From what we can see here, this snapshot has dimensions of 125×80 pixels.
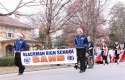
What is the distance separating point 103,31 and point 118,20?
61.3ft

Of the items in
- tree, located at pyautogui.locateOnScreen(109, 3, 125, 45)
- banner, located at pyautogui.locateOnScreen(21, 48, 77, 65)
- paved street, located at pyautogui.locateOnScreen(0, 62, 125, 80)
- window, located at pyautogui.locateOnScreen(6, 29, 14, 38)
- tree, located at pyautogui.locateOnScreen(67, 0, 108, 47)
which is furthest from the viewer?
tree, located at pyautogui.locateOnScreen(109, 3, 125, 45)

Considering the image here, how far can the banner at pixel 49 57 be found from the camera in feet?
43.8

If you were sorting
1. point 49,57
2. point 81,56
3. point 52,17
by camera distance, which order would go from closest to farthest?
point 81,56
point 49,57
point 52,17

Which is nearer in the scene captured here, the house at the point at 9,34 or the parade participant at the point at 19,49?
the parade participant at the point at 19,49

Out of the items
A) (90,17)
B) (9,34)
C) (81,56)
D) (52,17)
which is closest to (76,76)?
(81,56)

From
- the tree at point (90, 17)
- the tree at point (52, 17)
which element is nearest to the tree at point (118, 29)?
the tree at point (90, 17)

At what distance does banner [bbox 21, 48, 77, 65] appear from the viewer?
43.8 feet

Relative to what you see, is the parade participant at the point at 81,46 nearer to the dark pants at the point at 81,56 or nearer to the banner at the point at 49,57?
the dark pants at the point at 81,56

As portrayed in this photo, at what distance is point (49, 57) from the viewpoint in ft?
45.4

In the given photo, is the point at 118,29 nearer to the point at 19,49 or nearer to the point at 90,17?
the point at 90,17

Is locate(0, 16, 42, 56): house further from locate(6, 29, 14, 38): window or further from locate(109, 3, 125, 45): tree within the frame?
locate(109, 3, 125, 45): tree

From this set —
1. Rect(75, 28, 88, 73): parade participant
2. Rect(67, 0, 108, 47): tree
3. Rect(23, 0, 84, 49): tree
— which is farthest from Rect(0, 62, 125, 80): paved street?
Rect(67, 0, 108, 47): tree

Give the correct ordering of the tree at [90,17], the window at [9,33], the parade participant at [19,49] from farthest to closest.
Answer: the window at [9,33] < the tree at [90,17] < the parade participant at [19,49]

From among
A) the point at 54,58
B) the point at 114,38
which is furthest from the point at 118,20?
the point at 54,58
